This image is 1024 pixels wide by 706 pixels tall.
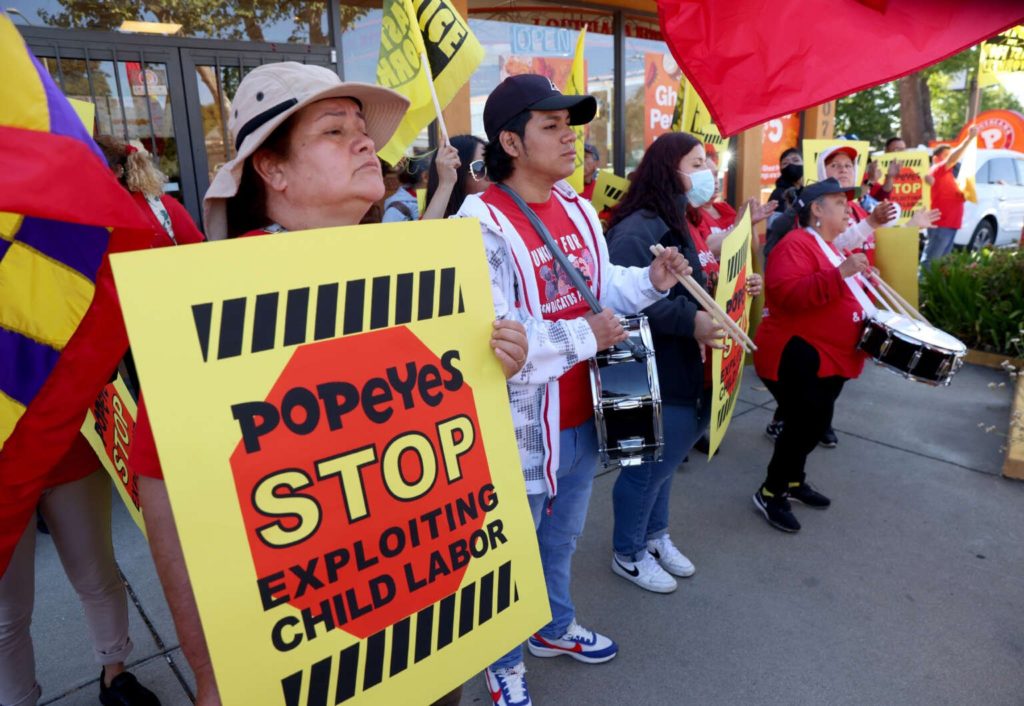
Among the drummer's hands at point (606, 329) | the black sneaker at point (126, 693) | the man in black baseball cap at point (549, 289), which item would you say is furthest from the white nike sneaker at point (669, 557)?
the black sneaker at point (126, 693)

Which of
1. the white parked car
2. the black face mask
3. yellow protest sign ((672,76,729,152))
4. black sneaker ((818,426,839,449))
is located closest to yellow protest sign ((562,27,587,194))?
yellow protest sign ((672,76,729,152))

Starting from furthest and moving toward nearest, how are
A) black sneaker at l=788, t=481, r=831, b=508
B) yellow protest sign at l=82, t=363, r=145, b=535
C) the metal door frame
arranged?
the metal door frame
black sneaker at l=788, t=481, r=831, b=508
yellow protest sign at l=82, t=363, r=145, b=535

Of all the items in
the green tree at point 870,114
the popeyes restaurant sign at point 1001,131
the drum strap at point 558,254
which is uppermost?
the green tree at point 870,114

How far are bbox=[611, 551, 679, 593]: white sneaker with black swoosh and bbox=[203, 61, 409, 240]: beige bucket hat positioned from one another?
2356 millimetres

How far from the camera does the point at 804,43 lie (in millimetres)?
1705

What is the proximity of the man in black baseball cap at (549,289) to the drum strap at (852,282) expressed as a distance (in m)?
1.45

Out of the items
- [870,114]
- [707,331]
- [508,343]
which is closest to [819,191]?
[707,331]

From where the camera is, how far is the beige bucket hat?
134cm

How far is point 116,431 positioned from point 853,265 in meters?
3.06

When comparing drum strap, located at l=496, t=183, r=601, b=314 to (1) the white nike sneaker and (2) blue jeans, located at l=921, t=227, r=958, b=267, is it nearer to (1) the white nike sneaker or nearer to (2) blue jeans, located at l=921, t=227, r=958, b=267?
(1) the white nike sneaker

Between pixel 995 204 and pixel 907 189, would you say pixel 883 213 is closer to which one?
pixel 907 189

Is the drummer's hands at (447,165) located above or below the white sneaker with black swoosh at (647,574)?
above

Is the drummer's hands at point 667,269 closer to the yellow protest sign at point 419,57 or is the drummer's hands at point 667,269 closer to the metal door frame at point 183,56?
the yellow protest sign at point 419,57

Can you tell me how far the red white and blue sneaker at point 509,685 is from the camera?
7.59ft
